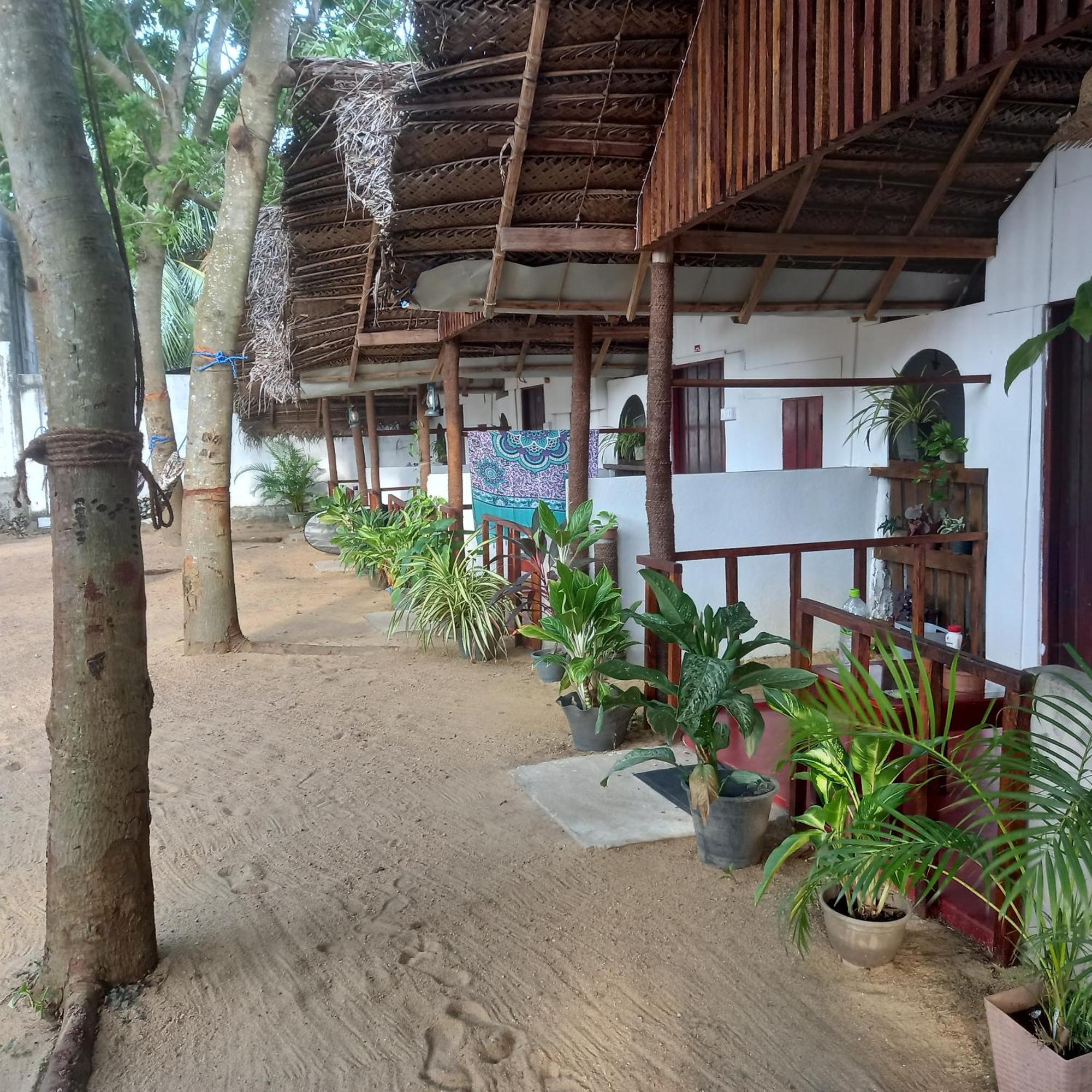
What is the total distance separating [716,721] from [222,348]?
485 centimetres

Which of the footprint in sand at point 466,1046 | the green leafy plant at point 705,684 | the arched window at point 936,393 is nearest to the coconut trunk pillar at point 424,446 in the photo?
the arched window at point 936,393

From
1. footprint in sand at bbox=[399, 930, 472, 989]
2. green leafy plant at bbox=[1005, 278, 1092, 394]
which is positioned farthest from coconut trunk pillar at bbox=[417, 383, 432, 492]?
green leafy plant at bbox=[1005, 278, 1092, 394]

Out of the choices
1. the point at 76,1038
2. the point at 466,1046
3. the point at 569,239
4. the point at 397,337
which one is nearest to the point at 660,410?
the point at 569,239

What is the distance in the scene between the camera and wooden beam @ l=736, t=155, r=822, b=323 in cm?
439

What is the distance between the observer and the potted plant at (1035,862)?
1.79 m

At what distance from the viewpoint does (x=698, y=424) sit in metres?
8.38

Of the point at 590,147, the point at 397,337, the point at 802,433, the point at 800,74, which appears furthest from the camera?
the point at 397,337

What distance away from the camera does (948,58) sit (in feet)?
8.04

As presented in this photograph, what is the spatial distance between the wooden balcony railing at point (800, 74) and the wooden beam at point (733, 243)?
0.24 meters

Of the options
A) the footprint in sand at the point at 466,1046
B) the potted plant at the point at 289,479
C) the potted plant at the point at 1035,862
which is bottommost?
the footprint in sand at the point at 466,1046

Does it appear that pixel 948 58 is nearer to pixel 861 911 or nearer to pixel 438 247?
pixel 861 911

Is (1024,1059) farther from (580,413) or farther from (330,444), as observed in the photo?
(330,444)

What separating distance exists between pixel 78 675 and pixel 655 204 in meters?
3.32

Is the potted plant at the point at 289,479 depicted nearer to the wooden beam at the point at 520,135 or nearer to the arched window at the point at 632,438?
the arched window at the point at 632,438
